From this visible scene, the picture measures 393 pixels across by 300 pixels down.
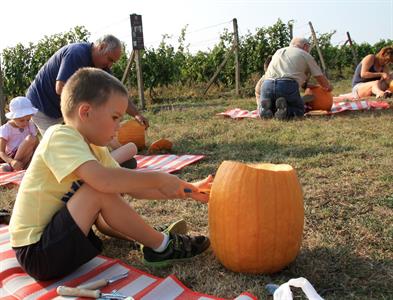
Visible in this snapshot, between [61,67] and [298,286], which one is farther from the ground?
[61,67]

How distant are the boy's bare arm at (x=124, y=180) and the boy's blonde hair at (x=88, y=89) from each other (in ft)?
0.95

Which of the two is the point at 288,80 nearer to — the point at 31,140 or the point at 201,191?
the point at 31,140

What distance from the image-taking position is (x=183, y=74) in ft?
53.1

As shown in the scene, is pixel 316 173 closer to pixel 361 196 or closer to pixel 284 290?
pixel 361 196

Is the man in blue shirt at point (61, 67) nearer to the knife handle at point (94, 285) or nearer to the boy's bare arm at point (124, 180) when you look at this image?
the boy's bare arm at point (124, 180)

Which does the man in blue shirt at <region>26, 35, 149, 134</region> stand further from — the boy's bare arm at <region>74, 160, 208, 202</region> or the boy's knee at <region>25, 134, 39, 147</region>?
the boy's bare arm at <region>74, 160, 208, 202</region>

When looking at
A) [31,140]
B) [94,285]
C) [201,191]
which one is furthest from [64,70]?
[94,285]

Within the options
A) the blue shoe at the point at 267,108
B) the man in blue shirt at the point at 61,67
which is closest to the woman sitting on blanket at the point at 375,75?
the blue shoe at the point at 267,108

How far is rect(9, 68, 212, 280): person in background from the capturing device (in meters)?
1.90

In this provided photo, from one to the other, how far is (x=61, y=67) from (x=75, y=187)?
2.29 meters

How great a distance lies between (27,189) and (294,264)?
4.35ft

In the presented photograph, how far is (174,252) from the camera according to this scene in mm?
2236

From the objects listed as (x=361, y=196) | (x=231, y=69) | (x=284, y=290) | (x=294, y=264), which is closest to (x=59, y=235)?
(x=284, y=290)

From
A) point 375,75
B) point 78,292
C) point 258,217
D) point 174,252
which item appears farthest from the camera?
point 375,75
